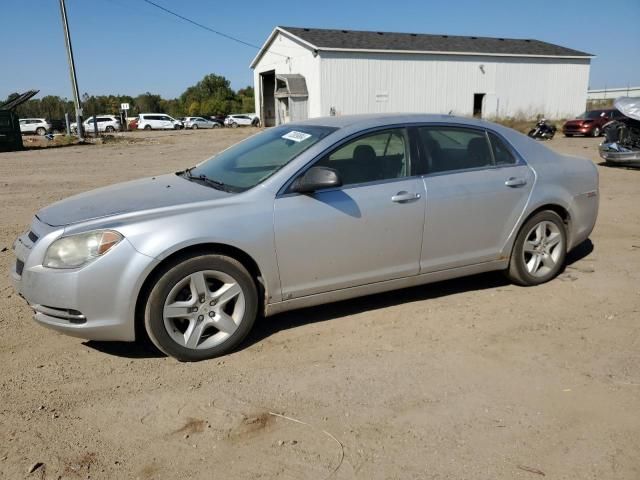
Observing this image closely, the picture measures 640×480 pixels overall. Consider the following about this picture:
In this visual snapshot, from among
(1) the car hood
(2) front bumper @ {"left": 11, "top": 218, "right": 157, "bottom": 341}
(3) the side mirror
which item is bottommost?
(2) front bumper @ {"left": 11, "top": 218, "right": 157, "bottom": 341}

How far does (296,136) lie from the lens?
4.47 meters

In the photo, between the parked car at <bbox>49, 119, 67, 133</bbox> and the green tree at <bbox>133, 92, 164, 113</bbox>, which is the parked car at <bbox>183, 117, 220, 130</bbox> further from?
the green tree at <bbox>133, 92, 164, 113</bbox>

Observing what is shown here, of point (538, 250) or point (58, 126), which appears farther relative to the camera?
point (58, 126)

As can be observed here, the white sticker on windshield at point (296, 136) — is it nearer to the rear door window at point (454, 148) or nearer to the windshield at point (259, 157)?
the windshield at point (259, 157)

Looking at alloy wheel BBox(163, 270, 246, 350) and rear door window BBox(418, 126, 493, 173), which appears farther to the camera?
rear door window BBox(418, 126, 493, 173)

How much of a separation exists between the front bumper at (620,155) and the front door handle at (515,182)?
10.6 meters

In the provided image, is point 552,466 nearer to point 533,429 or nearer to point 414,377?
point 533,429

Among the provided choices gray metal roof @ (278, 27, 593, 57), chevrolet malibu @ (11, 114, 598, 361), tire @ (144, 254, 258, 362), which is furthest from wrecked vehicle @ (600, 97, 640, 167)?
gray metal roof @ (278, 27, 593, 57)

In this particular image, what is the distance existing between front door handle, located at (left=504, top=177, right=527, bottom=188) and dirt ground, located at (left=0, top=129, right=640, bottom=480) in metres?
0.97

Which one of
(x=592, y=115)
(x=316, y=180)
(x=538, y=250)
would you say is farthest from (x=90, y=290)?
(x=592, y=115)

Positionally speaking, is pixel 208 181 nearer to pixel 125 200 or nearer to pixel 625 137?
pixel 125 200

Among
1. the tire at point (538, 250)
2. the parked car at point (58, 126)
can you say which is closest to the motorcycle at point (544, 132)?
the tire at point (538, 250)

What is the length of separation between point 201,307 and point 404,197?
5.63 ft

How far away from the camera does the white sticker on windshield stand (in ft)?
14.3
